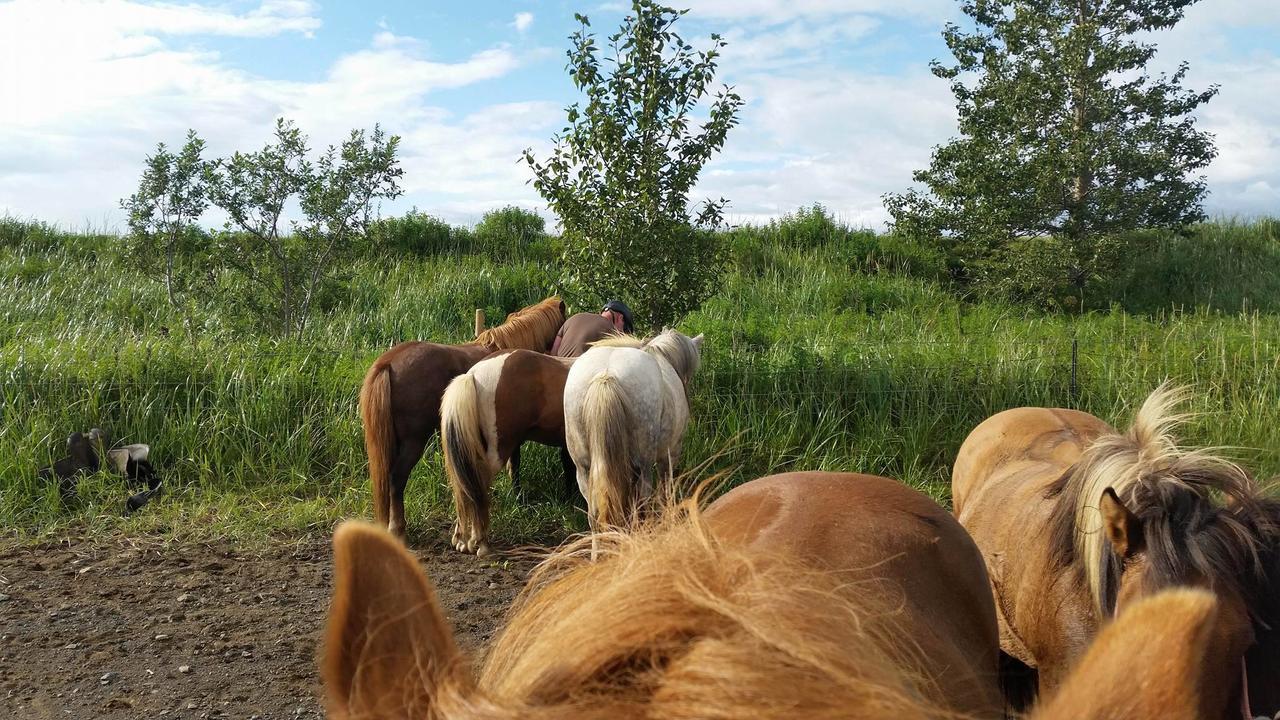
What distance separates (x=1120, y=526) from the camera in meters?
1.81

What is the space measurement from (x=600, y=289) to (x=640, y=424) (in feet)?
7.20

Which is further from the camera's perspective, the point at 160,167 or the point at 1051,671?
the point at 160,167

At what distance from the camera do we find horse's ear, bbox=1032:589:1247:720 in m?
0.66

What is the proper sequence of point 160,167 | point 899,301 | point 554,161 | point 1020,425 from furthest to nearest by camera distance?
point 899,301, point 160,167, point 554,161, point 1020,425

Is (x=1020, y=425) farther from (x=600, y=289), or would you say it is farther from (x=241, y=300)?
(x=241, y=300)

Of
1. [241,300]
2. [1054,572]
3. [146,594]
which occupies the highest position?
[241,300]

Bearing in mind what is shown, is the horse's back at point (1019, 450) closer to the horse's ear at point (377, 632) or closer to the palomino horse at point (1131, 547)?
the palomino horse at point (1131, 547)

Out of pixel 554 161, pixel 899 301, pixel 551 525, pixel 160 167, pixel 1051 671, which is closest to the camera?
pixel 1051 671

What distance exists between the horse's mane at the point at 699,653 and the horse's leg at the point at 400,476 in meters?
4.97

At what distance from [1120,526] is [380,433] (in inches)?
184

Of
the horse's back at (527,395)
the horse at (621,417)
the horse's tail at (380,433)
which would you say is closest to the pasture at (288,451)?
the horse's tail at (380,433)

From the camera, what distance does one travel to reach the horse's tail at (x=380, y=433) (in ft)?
18.4

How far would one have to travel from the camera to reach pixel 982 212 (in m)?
14.1

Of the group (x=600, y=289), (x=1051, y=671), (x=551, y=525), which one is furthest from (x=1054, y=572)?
(x=600, y=289)
